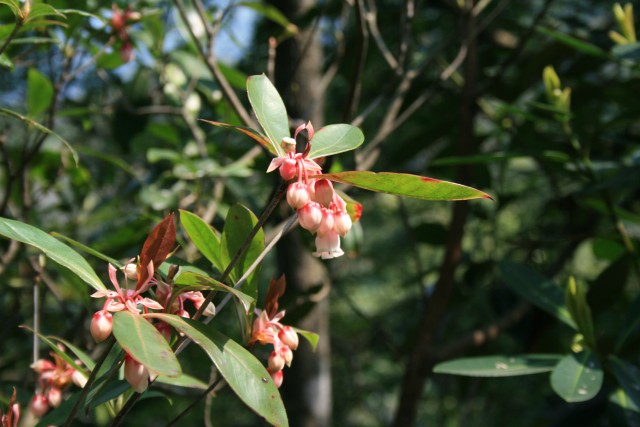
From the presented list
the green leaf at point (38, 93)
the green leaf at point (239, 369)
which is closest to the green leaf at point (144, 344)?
the green leaf at point (239, 369)

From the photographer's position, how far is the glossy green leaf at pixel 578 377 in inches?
31.6

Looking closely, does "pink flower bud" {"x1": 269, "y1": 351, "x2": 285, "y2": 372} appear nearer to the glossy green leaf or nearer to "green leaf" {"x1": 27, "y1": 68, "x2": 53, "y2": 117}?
the glossy green leaf

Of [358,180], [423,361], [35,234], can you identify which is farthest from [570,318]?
[35,234]

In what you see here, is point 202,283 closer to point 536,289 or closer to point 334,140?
point 334,140

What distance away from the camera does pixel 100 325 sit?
1.73 ft

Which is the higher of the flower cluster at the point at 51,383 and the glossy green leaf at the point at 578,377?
the flower cluster at the point at 51,383

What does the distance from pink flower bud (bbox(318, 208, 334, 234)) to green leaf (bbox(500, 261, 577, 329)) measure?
50 centimetres

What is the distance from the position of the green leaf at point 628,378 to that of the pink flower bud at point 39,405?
0.67m

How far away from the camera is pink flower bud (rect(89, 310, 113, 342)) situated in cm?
52

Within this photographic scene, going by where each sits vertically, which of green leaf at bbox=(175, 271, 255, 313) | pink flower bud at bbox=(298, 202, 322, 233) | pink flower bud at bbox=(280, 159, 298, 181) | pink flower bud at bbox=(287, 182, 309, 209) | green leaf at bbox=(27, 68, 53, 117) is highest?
pink flower bud at bbox=(280, 159, 298, 181)

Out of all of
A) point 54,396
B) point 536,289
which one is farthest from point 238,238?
point 536,289

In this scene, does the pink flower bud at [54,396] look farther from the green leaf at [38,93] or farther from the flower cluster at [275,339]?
the green leaf at [38,93]

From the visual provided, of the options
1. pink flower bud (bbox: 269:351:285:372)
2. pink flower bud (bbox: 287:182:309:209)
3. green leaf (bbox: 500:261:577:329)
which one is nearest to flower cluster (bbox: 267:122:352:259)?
pink flower bud (bbox: 287:182:309:209)

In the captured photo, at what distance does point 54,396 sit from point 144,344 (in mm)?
324
